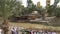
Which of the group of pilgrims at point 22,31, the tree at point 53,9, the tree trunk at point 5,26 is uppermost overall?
the tree at point 53,9

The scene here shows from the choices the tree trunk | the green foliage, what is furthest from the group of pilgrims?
the green foliage

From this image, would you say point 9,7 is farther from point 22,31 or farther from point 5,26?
point 22,31

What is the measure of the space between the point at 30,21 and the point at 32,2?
462mm

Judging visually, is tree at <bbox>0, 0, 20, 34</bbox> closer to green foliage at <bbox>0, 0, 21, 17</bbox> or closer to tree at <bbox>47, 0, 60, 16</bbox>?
green foliage at <bbox>0, 0, 21, 17</bbox>

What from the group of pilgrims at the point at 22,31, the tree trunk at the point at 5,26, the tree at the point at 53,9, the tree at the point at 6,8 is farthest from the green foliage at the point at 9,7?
the tree at the point at 53,9

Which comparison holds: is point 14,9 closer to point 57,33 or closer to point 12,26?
point 12,26

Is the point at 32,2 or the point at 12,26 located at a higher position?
the point at 32,2

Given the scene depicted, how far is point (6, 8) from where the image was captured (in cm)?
433

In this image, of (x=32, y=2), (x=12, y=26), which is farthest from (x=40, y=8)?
(x=12, y=26)

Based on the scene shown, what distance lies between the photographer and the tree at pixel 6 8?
431cm

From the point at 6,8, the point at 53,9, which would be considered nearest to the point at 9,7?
the point at 6,8

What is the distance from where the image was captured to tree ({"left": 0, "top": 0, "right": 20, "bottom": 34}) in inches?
170

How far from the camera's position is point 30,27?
14.7 ft

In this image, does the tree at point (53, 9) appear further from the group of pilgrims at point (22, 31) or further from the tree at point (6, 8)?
the tree at point (6, 8)
